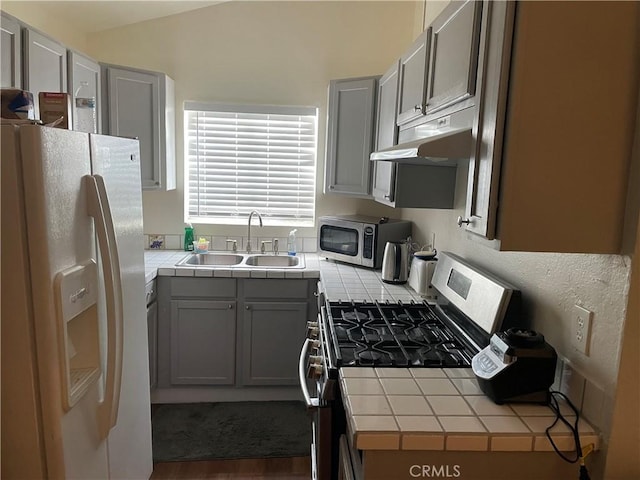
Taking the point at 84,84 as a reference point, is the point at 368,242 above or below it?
below

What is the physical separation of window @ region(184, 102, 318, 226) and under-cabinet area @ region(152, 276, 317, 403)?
0.79m

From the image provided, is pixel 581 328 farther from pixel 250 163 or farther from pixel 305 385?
pixel 250 163

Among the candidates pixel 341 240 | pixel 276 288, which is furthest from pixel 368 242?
pixel 276 288

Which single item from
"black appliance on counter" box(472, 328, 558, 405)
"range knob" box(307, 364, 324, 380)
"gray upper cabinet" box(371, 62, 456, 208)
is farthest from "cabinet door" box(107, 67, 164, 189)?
"black appliance on counter" box(472, 328, 558, 405)

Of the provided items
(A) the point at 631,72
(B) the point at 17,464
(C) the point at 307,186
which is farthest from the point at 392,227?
(B) the point at 17,464

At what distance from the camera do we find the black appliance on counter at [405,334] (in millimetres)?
1594

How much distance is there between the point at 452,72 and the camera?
5.14 ft

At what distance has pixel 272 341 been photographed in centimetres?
308

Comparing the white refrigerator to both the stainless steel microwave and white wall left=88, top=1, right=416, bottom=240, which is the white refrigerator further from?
white wall left=88, top=1, right=416, bottom=240

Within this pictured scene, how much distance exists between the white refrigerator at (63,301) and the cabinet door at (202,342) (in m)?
1.24

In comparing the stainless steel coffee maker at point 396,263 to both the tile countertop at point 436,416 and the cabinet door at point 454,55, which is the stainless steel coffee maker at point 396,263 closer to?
the cabinet door at point 454,55

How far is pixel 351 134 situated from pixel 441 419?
2.26 metres

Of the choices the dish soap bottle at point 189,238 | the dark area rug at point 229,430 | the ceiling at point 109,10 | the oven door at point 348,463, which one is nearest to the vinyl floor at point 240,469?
the dark area rug at point 229,430

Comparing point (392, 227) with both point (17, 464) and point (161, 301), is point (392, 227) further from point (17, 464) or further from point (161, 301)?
point (17, 464)
